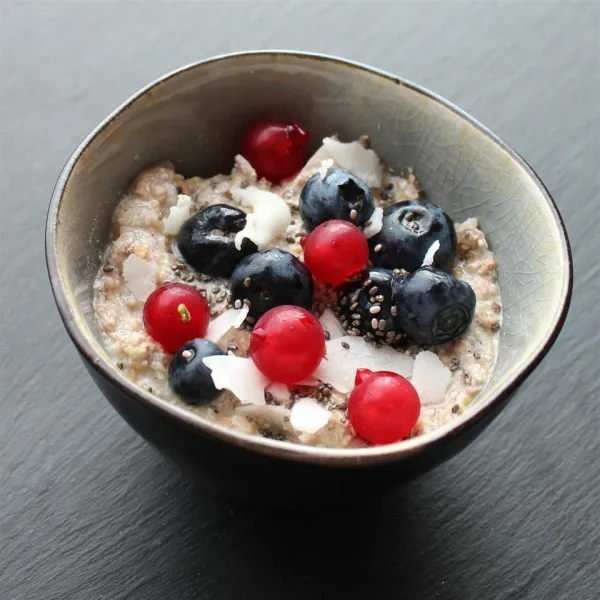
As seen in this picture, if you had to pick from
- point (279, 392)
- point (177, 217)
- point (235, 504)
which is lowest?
point (235, 504)

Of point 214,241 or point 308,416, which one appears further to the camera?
point 214,241

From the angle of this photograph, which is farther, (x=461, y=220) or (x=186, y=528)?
(x=461, y=220)

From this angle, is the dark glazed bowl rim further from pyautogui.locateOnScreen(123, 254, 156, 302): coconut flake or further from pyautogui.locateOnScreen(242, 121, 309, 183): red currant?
pyautogui.locateOnScreen(242, 121, 309, 183): red currant

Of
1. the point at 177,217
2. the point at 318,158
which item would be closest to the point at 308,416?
the point at 177,217

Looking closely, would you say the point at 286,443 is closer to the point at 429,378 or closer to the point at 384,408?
the point at 384,408

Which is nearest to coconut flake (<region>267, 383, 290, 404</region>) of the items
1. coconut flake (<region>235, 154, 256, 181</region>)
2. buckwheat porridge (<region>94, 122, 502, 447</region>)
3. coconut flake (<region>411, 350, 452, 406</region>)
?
buckwheat porridge (<region>94, 122, 502, 447</region>)

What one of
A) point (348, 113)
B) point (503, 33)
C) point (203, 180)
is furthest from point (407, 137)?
point (503, 33)

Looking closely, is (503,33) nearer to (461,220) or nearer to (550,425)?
(461,220)
